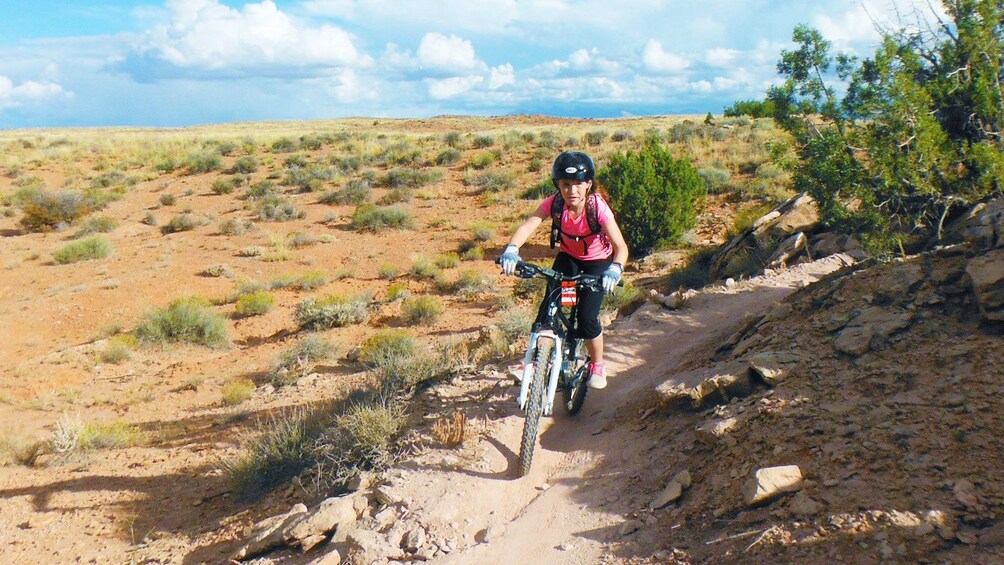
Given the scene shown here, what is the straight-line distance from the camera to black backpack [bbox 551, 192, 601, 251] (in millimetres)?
4281

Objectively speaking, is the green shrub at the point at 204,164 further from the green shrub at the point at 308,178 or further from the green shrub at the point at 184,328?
the green shrub at the point at 184,328

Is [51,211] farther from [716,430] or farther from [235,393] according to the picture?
[716,430]

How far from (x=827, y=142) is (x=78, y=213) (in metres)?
22.6

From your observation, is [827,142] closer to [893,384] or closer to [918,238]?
[918,238]

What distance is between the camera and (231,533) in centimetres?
486

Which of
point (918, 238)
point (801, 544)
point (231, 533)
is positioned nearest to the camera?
point (801, 544)

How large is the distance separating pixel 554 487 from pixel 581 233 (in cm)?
166

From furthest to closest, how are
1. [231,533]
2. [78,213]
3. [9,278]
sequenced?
[78,213] < [9,278] < [231,533]

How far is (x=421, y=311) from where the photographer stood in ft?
37.5

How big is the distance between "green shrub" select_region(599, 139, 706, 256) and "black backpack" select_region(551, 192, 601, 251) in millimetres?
9706

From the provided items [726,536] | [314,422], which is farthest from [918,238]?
[314,422]

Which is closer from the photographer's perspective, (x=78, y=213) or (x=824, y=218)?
(x=824, y=218)

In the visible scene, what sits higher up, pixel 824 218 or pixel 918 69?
pixel 918 69

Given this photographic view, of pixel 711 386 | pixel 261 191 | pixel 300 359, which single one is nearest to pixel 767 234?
pixel 711 386
